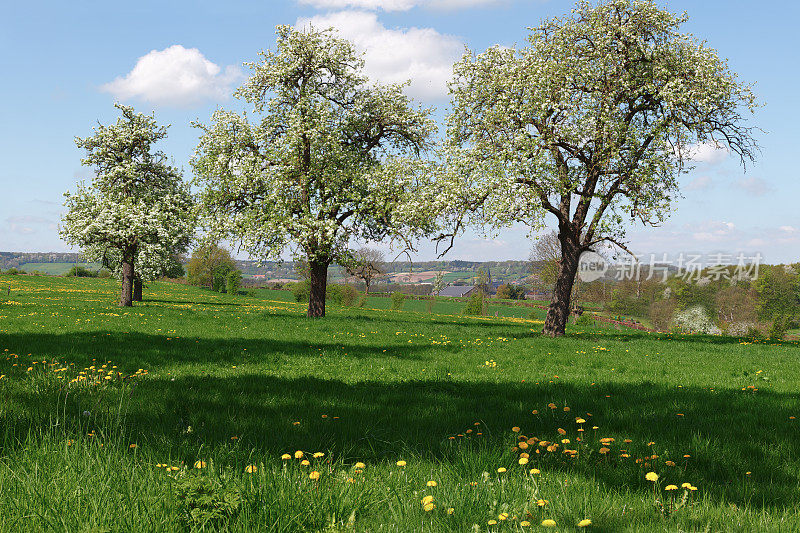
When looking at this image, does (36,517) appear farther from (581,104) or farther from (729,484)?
(581,104)

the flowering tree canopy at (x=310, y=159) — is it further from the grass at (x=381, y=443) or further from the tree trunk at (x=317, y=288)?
the grass at (x=381, y=443)

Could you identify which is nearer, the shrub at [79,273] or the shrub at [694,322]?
the shrub at [694,322]

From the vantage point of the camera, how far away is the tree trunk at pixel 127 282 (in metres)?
33.2

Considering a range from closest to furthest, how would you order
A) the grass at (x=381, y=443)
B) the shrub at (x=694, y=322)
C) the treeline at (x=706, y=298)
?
the grass at (x=381, y=443) < the shrub at (x=694, y=322) < the treeline at (x=706, y=298)

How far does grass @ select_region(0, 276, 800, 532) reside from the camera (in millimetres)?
3408

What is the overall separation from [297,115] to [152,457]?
24.0 metres

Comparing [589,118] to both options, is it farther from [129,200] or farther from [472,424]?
[129,200]

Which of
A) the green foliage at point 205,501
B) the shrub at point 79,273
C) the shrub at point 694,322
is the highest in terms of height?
the green foliage at point 205,501

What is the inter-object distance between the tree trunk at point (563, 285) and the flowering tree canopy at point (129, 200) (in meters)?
22.1

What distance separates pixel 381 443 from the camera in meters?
5.60

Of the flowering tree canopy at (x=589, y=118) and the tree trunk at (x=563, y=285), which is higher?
the flowering tree canopy at (x=589, y=118)

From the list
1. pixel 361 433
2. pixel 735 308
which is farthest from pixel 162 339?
pixel 735 308

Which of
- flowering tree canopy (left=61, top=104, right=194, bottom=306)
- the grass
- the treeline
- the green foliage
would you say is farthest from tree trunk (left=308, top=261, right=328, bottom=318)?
the treeline

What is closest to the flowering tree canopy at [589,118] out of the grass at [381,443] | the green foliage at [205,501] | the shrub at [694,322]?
the grass at [381,443]
